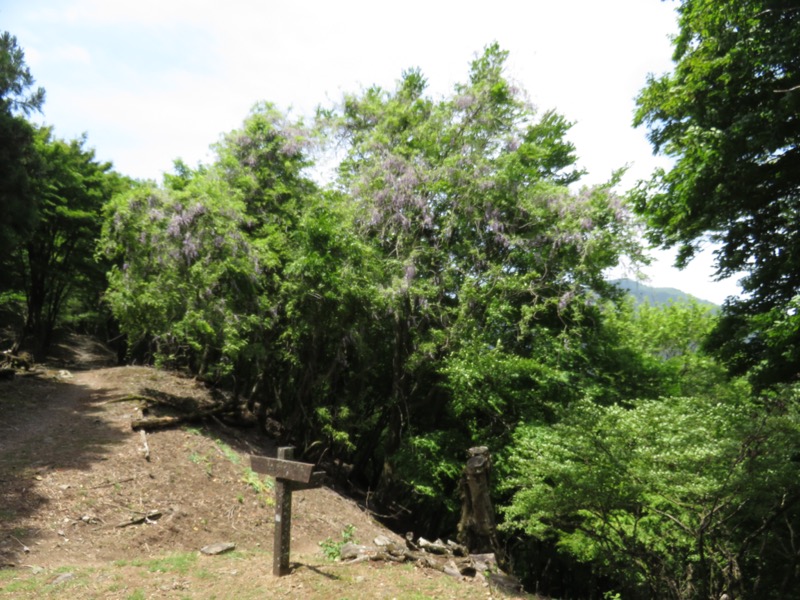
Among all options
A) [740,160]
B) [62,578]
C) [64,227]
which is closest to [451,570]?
[62,578]

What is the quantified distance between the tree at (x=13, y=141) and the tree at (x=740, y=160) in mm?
14900

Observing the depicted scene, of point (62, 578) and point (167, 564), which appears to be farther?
point (167, 564)

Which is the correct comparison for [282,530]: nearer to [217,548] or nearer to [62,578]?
[217,548]

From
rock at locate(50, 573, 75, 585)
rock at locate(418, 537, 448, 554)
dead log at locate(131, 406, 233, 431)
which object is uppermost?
dead log at locate(131, 406, 233, 431)

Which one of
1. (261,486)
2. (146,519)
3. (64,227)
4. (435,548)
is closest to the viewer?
(435,548)

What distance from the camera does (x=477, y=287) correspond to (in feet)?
46.4

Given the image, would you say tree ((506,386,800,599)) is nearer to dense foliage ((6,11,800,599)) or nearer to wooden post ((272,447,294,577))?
dense foliage ((6,11,800,599))

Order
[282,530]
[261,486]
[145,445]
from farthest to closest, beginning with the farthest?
Answer: [261,486], [145,445], [282,530]

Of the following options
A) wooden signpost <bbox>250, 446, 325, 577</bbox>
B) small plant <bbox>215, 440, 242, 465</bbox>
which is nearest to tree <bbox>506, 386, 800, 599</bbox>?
wooden signpost <bbox>250, 446, 325, 577</bbox>

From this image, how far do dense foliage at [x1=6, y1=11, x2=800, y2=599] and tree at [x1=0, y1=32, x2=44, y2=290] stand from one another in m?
0.06

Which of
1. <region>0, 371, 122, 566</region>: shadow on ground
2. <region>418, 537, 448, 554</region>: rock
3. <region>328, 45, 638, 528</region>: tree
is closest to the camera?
<region>0, 371, 122, 566</region>: shadow on ground

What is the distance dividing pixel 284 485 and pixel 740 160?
7.80 metres

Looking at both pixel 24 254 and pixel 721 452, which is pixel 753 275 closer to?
pixel 721 452

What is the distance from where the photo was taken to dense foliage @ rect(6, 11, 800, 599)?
798 centimetres
